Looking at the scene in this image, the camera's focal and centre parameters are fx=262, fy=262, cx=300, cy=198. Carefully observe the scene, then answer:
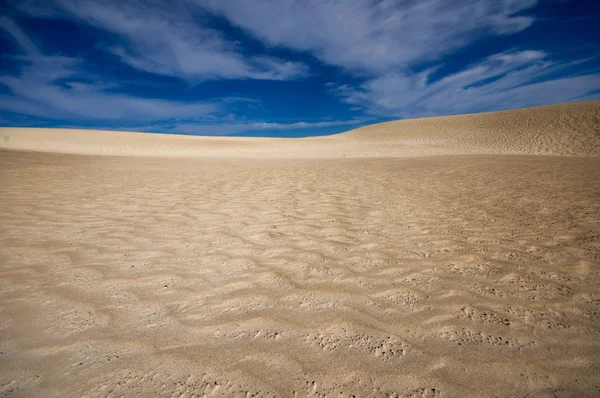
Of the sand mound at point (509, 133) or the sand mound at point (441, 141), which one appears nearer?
the sand mound at point (509, 133)

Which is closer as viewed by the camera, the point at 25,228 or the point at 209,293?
the point at 209,293

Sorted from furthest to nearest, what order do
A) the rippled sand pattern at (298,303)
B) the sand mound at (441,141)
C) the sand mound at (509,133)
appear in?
the sand mound at (441,141) < the sand mound at (509,133) < the rippled sand pattern at (298,303)

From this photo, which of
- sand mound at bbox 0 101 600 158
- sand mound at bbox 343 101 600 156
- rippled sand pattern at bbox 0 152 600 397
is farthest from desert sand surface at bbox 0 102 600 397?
sand mound at bbox 343 101 600 156

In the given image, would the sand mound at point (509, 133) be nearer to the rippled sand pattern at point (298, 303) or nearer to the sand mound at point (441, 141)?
the sand mound at point (441, 141)

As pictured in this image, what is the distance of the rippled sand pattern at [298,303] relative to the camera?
1.54m

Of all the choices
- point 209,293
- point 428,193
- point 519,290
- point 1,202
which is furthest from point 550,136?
point 1,202

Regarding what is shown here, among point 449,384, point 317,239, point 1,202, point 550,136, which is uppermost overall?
point 550,136

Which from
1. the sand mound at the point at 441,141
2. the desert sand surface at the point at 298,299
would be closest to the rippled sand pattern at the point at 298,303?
the desert sand surface at the point at 298,299

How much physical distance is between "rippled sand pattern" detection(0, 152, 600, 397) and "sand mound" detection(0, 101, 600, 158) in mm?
18549

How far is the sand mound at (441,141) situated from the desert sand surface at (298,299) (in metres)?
18.2

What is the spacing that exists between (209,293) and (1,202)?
5.50 meters

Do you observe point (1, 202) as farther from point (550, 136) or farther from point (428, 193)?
point (550, 136)

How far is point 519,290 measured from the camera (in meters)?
2.40

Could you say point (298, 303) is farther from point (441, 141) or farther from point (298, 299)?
point (441, 141)
